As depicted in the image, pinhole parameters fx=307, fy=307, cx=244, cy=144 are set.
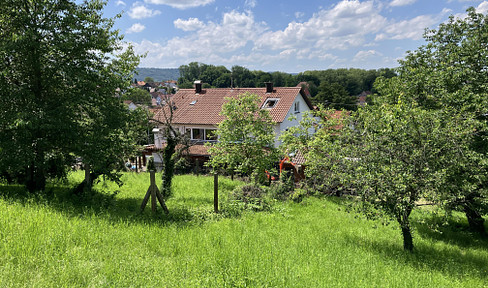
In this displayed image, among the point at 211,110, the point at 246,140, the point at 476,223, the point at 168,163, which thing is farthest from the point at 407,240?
Answer: the point at 211,110

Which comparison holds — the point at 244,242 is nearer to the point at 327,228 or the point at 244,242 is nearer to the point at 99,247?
the point at 99,247

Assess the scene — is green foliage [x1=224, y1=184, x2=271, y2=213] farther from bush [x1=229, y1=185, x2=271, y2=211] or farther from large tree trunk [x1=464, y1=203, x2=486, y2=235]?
large tree trunk [x1=464, y1=203, x2=486, y2=235]

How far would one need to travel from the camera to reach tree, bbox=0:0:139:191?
8867mm

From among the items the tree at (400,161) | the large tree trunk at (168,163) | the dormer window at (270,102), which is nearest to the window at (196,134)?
the dormer window at (270,102)

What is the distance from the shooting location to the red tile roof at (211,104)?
29891 millimetres

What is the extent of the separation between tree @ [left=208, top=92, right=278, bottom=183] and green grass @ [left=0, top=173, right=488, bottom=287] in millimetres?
5642

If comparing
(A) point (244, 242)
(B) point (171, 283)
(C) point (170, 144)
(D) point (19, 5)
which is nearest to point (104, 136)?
(C) point (170, 144)

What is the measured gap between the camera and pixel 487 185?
9648 millimetres

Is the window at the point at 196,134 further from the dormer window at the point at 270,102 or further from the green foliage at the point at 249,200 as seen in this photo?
the green foliage at the point at 249,200

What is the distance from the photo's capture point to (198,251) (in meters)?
6.56

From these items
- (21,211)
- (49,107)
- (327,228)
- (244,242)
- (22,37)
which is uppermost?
(22,37)

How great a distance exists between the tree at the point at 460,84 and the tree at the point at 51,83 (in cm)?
1096

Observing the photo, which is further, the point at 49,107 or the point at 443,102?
the point at 443,102

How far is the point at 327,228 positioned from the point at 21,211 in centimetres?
896
